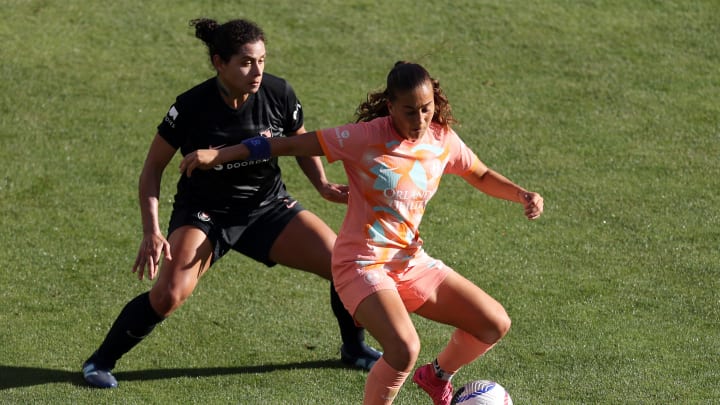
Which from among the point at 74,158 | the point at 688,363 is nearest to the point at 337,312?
the point at 688,363

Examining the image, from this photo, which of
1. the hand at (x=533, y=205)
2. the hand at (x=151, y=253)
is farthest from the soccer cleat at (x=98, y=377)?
the hand at (x=533, y=205)

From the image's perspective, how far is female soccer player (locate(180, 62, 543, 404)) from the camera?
5.40 m

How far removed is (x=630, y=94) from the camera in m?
10.8

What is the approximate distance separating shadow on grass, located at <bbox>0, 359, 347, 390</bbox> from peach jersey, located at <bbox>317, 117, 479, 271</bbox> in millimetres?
1378

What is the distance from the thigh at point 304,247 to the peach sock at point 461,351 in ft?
3.04

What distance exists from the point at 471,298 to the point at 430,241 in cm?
271

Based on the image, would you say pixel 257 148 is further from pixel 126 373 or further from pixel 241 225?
pixel 126 373

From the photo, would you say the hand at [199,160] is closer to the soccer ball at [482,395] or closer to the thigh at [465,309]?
the thigh at [465,309]

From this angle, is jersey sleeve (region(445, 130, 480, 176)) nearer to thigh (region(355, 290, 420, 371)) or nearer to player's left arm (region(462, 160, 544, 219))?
player's left arm (region(462, 160, 544, 219))

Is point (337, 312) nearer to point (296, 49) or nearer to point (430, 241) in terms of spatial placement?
point (430, 241)

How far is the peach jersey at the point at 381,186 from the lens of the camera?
5508 millimetres

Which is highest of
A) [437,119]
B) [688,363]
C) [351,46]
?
[437,119]

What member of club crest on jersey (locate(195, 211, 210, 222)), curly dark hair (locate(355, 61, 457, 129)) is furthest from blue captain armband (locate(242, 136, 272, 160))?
club crest on jersey (locate(195, 211, 210, 222))

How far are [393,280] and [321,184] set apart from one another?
1.13 metres
